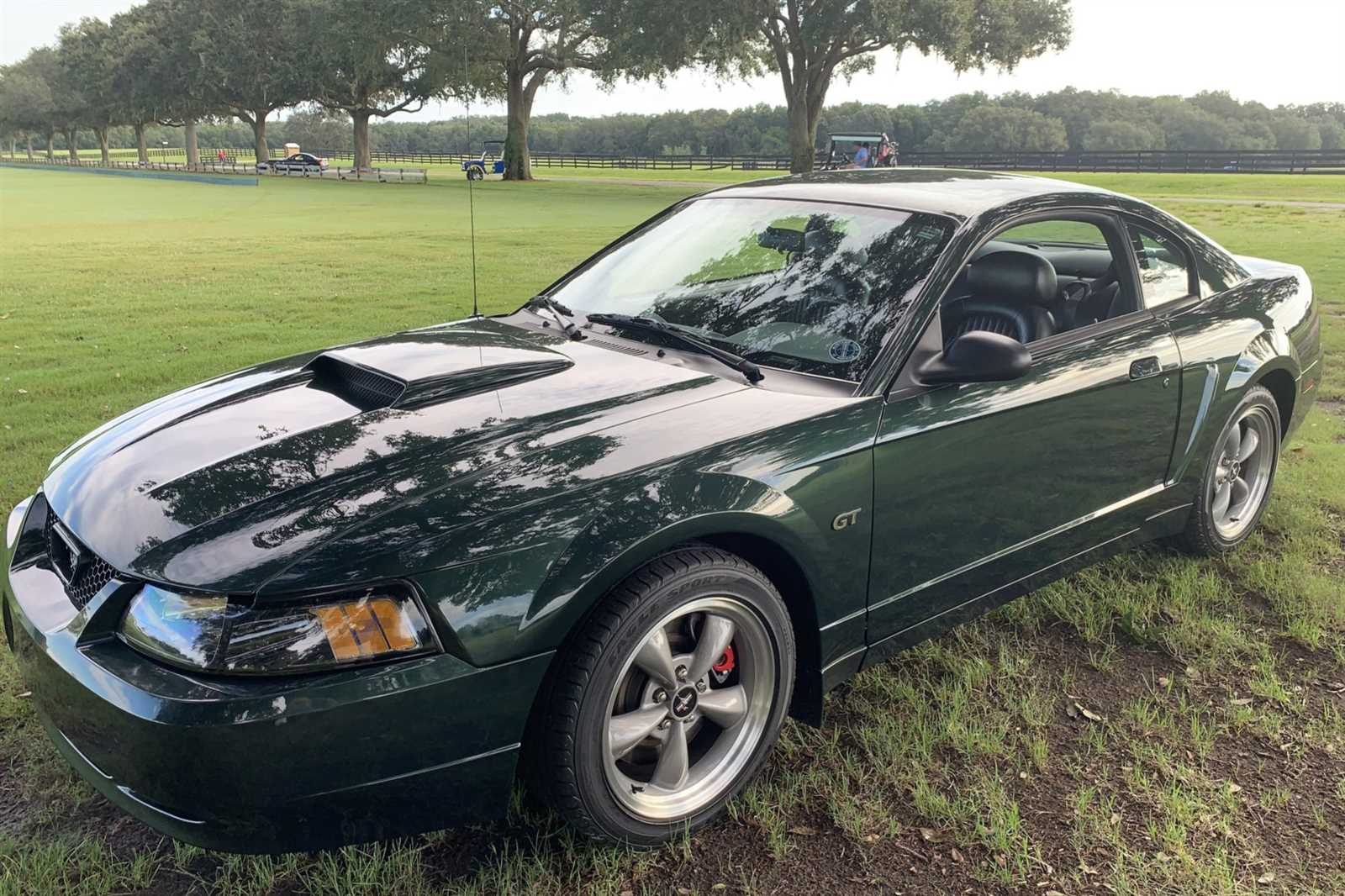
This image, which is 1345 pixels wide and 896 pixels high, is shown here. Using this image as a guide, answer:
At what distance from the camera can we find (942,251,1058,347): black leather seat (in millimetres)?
3420

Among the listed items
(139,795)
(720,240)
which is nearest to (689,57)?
(720,240)

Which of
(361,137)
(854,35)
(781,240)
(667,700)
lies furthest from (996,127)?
(667,700)

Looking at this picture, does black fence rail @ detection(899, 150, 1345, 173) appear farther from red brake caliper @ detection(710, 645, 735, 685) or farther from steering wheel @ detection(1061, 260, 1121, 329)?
red brake caliper @ detection(710, 645, 735, 685)

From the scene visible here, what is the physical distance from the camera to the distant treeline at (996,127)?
6481 centimetres

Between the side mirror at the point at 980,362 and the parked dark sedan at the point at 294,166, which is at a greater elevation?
the parked dark sedan at the point at 294,166

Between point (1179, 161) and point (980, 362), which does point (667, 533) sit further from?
point (1179, 161)

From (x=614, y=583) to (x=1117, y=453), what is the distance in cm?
198

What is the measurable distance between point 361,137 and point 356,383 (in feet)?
183

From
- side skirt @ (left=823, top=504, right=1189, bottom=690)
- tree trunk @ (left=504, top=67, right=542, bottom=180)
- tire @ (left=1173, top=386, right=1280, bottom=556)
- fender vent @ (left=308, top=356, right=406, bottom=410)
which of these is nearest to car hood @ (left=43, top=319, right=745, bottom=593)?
fender vent @ (left=308, top=356, right=406, bottom=410)

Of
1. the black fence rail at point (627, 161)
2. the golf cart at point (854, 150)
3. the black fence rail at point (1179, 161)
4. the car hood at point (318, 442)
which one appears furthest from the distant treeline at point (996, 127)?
the car hood at point (318, 442)

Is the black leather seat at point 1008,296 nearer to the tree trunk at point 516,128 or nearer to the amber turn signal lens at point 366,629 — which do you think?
the amber turn signal lens at point 366,629

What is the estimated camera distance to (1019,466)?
115 inches

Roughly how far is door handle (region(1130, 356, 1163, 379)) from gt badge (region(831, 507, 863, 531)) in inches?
52.0

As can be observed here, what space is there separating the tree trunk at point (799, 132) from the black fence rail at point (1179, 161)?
833cm
